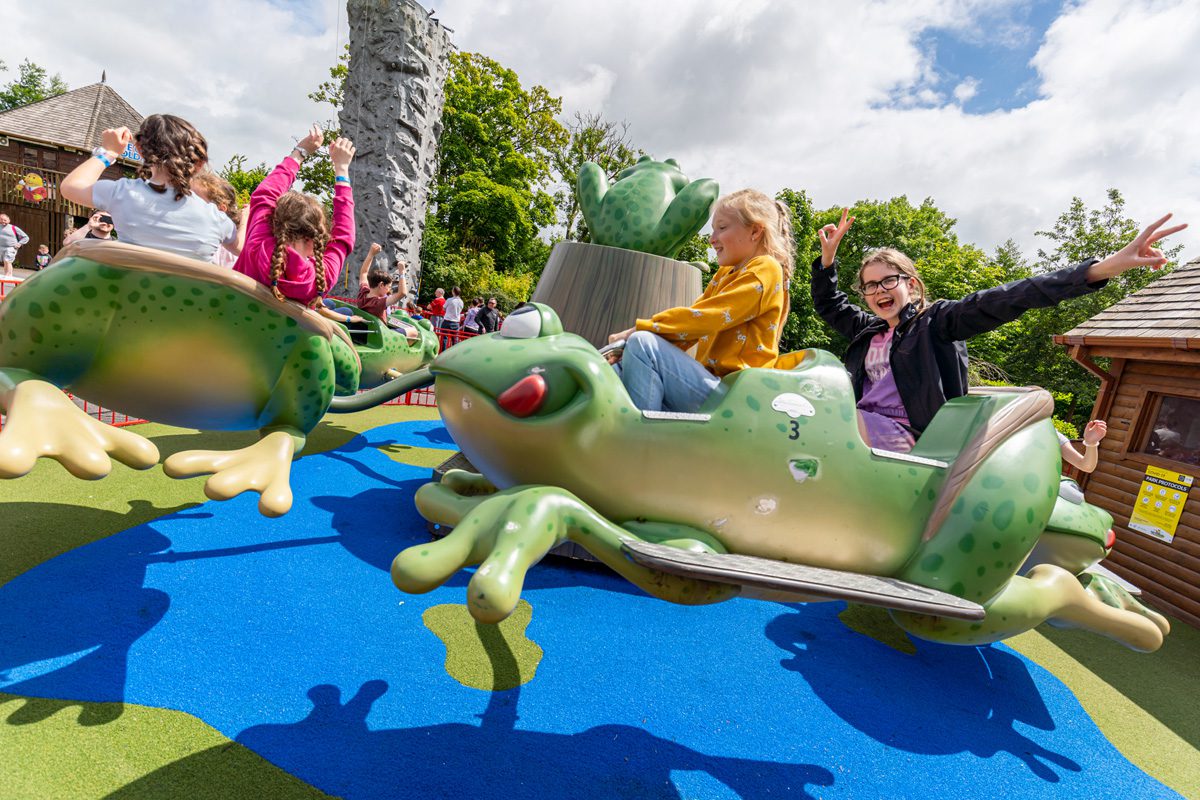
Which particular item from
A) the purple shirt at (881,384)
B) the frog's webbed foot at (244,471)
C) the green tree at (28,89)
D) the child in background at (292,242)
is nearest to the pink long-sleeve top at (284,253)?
the child in background at (292,242)

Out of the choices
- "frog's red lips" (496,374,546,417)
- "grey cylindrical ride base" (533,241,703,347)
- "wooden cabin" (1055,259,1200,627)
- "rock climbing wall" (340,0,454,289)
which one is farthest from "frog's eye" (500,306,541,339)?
"rock climbing wall" (340,0,454,289)

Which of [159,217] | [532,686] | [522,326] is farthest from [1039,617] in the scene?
[159,217]

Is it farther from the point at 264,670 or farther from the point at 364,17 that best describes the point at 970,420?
the point at 364,17

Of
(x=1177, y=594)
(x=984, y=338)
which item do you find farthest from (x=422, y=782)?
(x=984, y=338)

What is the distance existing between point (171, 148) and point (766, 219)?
205 cm

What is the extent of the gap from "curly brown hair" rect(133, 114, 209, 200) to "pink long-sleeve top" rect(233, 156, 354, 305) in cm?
22

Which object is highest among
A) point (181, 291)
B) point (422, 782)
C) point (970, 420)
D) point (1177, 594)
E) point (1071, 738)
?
point (970, 420)

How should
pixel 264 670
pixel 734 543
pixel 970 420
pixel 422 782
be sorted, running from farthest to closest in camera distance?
1. pixel 264 670
2. pixel 422 782
3. pixel 970 420
4. pixel 734 543

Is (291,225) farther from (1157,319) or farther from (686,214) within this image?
(1157,319)

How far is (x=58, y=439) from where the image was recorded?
1497 mm

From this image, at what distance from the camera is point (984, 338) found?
20.4 metres

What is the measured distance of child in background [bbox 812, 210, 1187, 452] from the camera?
1.60 m

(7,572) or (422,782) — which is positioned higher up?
(422,782)

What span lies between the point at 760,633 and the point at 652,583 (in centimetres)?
246
